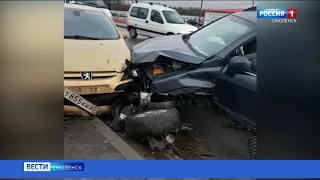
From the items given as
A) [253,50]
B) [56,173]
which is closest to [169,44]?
[253,50]

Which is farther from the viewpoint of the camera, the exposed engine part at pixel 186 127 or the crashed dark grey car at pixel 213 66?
the exposed engine part at pixel 186 127

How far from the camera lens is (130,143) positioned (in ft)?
9.89

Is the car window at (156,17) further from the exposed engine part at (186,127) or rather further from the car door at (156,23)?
the exposed engine part at (186,127)

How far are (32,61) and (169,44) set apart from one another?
6.19 feet

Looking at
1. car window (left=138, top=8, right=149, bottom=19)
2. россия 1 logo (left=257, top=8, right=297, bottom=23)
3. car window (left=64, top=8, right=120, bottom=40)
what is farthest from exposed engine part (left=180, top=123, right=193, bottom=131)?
car window (left=138, top=8, right=149, bottom=19)

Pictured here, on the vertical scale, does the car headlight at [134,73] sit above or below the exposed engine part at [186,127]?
above

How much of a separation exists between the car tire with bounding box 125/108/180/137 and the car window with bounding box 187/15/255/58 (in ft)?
2.55

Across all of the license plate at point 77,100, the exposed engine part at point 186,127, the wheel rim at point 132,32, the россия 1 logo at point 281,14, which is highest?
the россия 1 logo at point 281,14

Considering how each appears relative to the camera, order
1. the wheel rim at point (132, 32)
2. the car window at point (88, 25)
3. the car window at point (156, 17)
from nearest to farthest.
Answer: the car window at point (88, 25) → the wheel rim at point (132, 32) → the car window at point (156, 17)

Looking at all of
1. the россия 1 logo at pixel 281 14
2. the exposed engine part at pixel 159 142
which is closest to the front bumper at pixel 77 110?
the exposed engine part at pixel 159 142

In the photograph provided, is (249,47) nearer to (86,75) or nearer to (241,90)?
(241,90)

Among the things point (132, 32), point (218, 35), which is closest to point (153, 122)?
point (218, 35)

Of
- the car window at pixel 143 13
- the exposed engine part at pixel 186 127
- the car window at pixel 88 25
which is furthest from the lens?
the car window at pixel 143 13

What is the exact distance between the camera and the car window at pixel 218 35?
3113 mm
